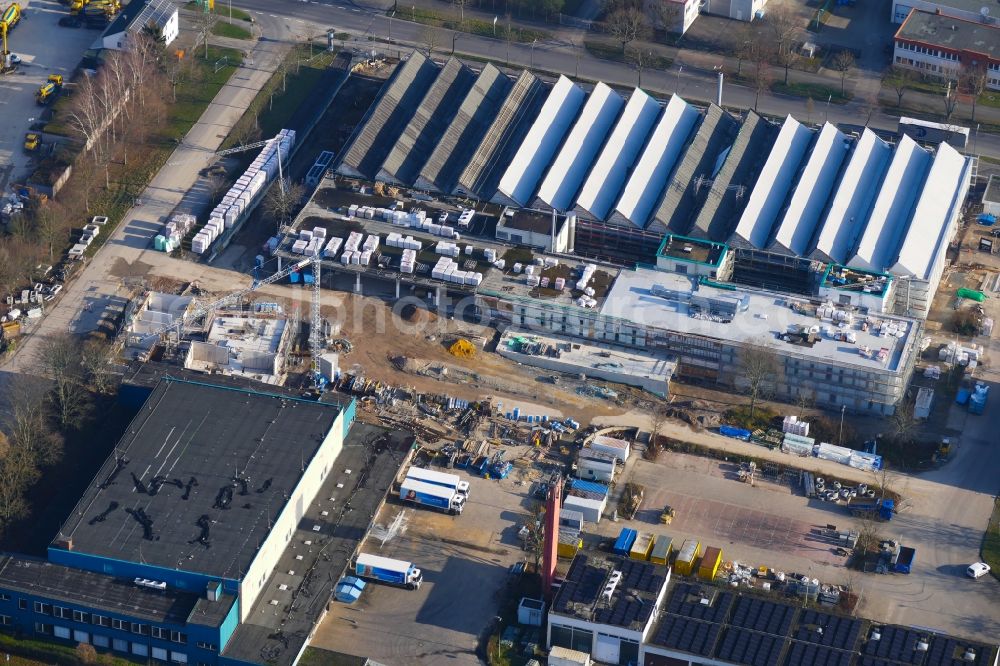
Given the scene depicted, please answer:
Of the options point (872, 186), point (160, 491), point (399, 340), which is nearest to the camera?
point (160, 491)

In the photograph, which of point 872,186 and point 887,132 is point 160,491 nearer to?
point 872,186

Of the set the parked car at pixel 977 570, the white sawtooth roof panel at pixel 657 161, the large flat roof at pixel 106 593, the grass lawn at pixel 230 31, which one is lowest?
the large flat roof at pixel 106 593

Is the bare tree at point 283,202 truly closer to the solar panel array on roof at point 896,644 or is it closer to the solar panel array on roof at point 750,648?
the solar panel array on roof at point 750,648

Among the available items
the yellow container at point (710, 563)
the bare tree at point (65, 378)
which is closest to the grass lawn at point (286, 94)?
the bare tree at point (65, 378)

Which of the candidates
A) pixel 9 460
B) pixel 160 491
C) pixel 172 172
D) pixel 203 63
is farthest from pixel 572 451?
pixel 203 63

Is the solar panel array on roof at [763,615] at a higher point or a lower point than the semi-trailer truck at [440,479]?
lower

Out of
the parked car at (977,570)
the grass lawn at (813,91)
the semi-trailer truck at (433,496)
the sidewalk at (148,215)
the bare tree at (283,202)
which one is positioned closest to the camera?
the parked car at (977,570)
